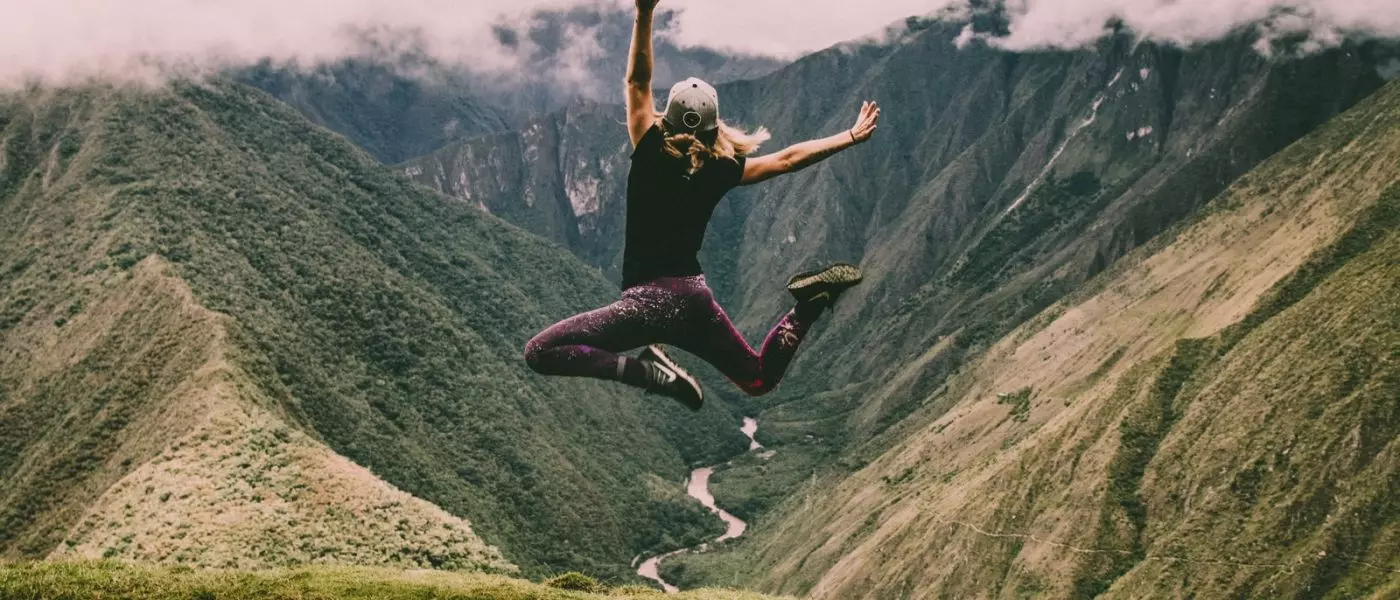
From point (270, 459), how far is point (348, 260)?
87.9m

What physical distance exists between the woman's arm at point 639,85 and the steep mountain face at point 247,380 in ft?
196

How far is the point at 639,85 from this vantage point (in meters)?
9.59

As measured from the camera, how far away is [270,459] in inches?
3132

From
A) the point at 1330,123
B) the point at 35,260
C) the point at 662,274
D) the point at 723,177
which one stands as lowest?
the point at 1330,123

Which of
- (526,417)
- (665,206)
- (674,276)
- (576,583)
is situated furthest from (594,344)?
(526,417)

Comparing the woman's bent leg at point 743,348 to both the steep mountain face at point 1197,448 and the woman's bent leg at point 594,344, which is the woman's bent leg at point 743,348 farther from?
the steep mountain face at point 1197,448

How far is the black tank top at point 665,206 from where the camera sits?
9.58m

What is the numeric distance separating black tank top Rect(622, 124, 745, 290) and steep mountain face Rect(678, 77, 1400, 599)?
3495 inches

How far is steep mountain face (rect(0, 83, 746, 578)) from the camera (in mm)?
72731

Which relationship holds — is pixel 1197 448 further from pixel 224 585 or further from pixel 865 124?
pixel 865 124

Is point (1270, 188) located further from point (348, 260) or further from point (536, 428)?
point (348, 260)

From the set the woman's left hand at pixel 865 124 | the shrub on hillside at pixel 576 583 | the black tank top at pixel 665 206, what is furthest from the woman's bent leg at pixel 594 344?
the shrub on hillside at pixel 576 583

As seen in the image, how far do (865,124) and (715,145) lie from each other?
1840mm

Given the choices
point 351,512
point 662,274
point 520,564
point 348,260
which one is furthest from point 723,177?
point 348,260
